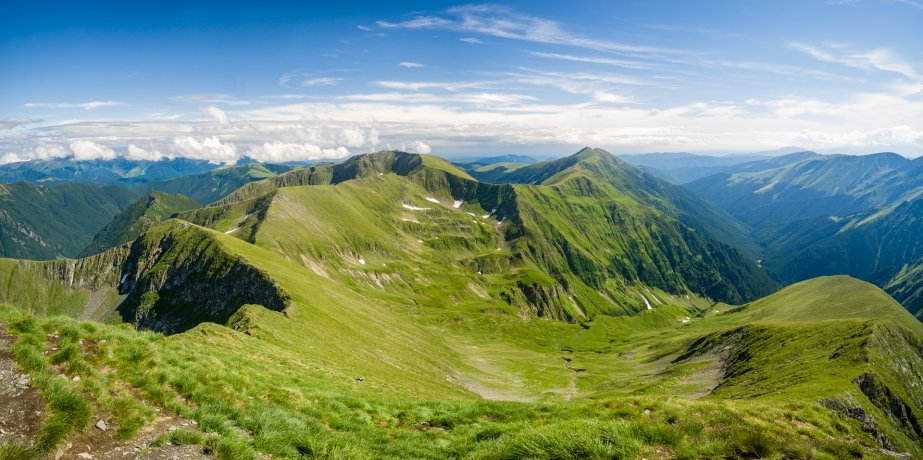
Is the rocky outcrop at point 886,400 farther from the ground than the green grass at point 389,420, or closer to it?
closer to it

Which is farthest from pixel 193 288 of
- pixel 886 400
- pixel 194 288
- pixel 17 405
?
pixel 886 400

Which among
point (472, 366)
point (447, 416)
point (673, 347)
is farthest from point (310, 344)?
point (673, 347)

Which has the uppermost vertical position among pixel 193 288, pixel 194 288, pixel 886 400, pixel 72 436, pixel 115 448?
pixel 72 436

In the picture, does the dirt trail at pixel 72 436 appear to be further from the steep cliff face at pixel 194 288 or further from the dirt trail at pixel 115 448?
the steep cliff face at pixel 194 288

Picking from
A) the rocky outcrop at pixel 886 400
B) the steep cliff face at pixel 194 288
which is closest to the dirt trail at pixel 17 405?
the steep cliff face at pixel 194 288

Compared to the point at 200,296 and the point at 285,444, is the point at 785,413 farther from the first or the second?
the point at 200,296

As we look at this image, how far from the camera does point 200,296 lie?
15112cm

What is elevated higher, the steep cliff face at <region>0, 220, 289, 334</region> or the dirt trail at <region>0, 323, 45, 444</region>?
the dirt trail at <region>0, 323, 45, 444</region>

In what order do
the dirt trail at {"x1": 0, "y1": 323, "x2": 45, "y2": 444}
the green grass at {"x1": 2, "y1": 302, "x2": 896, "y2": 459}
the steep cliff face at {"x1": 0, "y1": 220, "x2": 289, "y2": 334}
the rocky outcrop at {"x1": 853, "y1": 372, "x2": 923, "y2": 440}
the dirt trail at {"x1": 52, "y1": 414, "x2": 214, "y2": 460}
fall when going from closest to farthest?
the dirt trail at {"x1": 0, "y1": 323, "x2": 45, "y2": 444} < the dirt trail at {"x1": 52, "y1": 414, "x2": 214, "y2": 460} < the green grass at {"x1": 2, "y1": 302, "x2": 896, "y2": 459} < the rocky outcrop at {"x1": 853, "y1": 372, "x2": 923, "y2": 440} < the steep cliff face at {"x1": 0, "y1": 220, "x2": 289, "y2": 334}

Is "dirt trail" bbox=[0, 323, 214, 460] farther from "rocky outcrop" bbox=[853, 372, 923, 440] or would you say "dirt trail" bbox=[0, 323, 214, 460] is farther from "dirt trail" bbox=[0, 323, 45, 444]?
"rocky outcrop" bbox=[853, 372, 923, 440]

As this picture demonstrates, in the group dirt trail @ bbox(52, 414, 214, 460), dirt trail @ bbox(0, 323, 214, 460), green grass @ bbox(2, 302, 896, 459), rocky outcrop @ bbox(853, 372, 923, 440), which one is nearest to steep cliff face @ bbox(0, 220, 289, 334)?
green grass @ bbox(2, 302, 896, 459)

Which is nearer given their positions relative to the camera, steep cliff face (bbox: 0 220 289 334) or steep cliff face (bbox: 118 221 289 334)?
steep cliff face (bbox: 118 221 289 334)

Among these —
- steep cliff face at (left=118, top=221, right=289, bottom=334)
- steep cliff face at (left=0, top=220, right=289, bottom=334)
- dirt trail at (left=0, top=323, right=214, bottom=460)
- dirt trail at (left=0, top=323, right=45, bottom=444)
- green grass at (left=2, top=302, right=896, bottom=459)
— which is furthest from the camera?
steep cliff face at (left=0, top=220, right=289, bottom=334)

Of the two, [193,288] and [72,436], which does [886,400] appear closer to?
[72,436]
